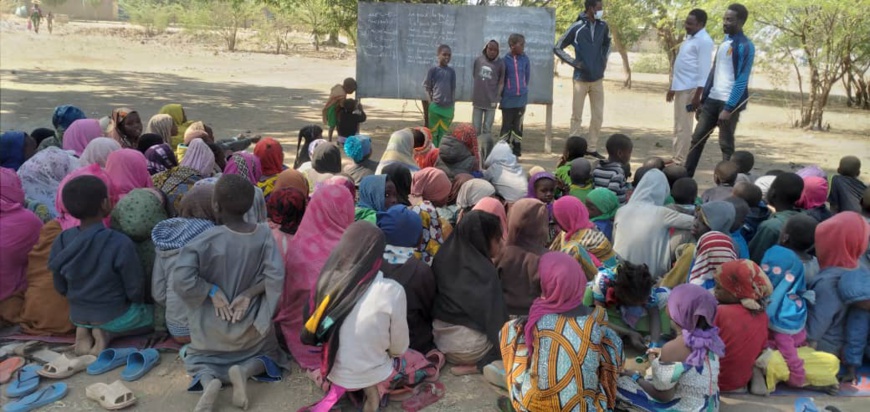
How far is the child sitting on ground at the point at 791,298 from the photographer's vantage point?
3.36 meters

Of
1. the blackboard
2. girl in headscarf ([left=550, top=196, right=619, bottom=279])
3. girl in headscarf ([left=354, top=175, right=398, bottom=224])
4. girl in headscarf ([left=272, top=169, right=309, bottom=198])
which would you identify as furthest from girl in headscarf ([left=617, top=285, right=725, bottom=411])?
the blackboard

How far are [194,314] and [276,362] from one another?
0.51 metres

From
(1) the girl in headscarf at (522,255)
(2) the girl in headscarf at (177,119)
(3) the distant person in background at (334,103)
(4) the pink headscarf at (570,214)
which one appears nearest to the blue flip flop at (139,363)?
(1) the girl in headscarf at (522,255)

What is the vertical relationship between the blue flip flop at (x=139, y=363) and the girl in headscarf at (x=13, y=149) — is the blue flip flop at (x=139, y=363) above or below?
below

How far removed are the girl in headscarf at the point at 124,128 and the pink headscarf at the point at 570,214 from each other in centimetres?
356

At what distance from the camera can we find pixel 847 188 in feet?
16.0

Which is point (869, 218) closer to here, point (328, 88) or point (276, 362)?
point (276, 362)

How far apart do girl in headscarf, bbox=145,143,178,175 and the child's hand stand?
187cm

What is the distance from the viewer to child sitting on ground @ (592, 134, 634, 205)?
5121 mm

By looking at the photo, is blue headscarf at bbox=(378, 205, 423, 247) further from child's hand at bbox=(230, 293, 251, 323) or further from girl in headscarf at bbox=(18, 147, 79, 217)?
girl in headscarf at bbox=(18, 147, 79, 217)

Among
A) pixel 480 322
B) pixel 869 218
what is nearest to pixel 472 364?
pixel 480 322

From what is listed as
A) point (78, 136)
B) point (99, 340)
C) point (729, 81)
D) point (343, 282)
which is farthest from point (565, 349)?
point (729, 81)

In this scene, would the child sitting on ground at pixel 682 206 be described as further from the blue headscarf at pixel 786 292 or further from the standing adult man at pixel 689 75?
the standing adult man at pixel 689 75

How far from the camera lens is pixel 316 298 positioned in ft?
9.58
